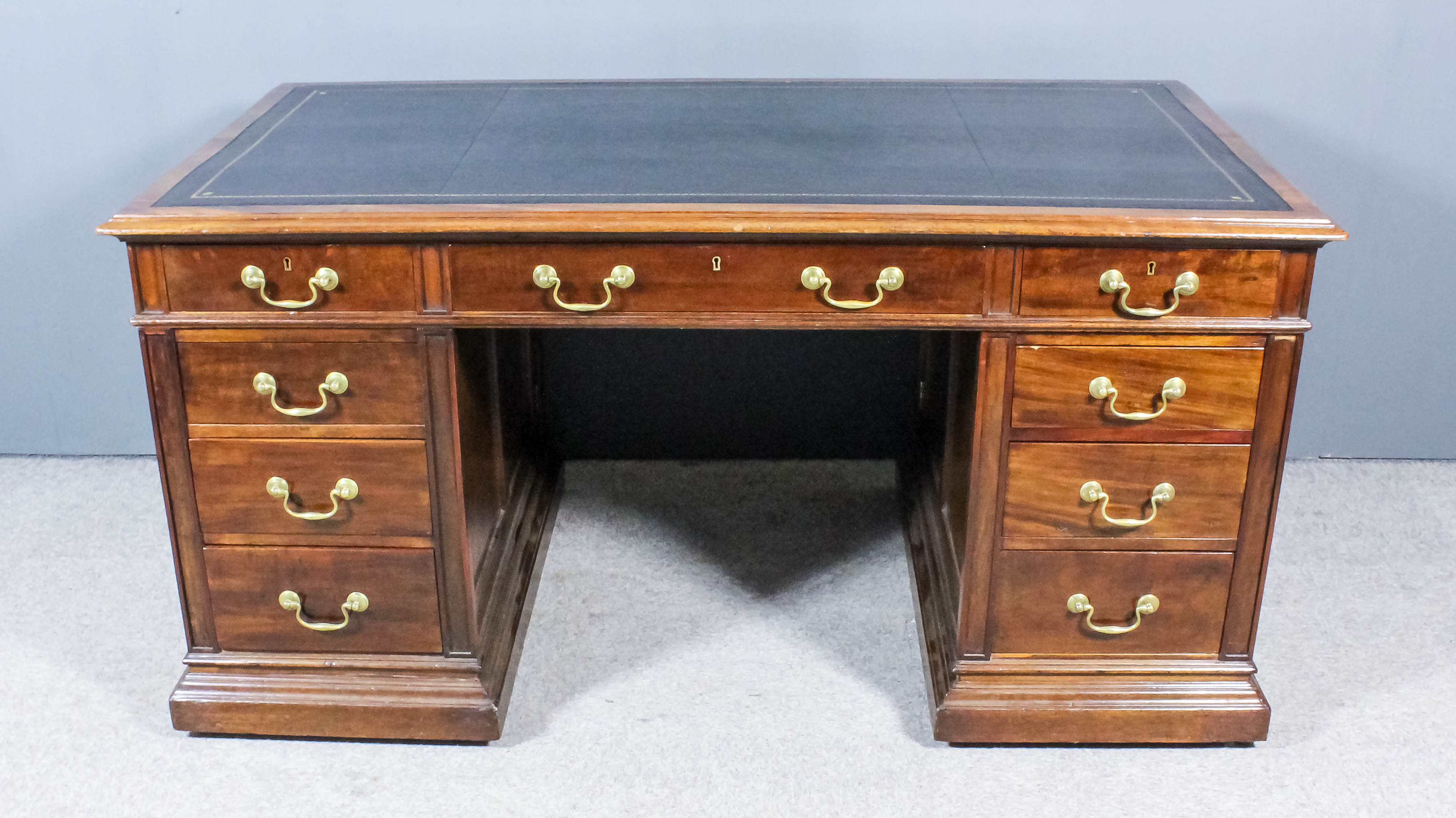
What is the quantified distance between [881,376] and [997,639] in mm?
784

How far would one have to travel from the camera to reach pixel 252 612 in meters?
1.84

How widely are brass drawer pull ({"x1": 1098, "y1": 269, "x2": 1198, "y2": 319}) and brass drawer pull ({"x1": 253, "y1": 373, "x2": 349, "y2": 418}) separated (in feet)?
3.04

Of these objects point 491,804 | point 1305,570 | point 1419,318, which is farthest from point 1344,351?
point 491,804

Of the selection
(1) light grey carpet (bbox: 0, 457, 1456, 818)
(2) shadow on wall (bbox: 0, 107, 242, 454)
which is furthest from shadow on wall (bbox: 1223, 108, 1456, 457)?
(2) shadow on wall (bbox: 0, 107, 242, 454)

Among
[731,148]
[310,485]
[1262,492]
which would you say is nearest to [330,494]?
[310,485]

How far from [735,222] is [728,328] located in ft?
0.93

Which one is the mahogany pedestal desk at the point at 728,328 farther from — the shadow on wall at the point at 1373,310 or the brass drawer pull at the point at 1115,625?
the shadow on wall at the point at 1373,310

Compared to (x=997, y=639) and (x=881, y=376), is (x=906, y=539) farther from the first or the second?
(x=997, y=639)

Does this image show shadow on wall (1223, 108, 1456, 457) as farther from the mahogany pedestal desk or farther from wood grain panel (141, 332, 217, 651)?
wood grain panel (141, 332, 217, 651)

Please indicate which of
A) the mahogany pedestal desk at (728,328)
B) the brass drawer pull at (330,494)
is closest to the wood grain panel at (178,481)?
the mahogany pedestal desk at (728,328)

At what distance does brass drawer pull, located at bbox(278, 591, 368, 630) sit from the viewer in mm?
1812

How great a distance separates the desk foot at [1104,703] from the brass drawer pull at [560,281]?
0.70 metres

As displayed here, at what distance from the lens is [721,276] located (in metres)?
1.62

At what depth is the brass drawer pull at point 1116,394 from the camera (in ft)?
5.45
